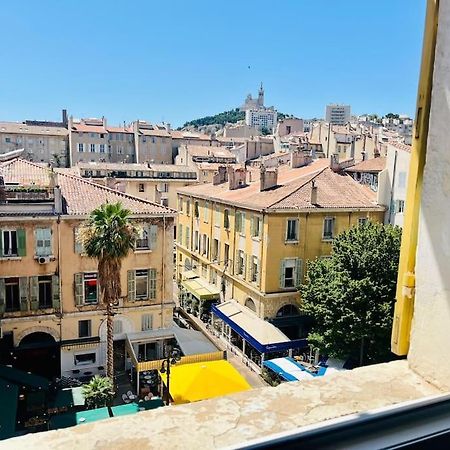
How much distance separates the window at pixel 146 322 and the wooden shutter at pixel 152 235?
2805 millimetres

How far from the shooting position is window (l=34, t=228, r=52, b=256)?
16.8 m

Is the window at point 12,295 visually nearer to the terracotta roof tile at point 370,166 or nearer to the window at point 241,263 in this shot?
the window at point 241,263

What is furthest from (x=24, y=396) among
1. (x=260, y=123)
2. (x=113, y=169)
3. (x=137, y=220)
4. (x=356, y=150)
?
(x=260, y=123)

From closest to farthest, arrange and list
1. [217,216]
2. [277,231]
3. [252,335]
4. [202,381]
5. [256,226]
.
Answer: [202,381] → [252,335] → [277,231] → [256,226] → [217,216]

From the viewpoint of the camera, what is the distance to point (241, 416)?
6.24ft

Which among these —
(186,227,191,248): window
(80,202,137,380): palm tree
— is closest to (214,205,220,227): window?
(186,227,191,248): window

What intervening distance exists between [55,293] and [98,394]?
4659 mm

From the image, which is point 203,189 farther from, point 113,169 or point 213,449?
point 213,449

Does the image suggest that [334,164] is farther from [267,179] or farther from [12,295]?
[12,295]

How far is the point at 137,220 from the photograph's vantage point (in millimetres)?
18125

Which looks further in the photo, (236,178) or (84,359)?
(236,178)

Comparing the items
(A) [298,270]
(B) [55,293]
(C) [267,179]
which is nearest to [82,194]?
(B) [55,293]

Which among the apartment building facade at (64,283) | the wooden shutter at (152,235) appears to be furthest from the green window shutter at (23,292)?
the wooden shutter at (152,235)

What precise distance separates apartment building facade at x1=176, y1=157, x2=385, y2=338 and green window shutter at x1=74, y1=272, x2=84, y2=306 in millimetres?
7942
